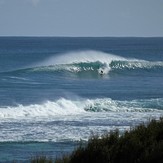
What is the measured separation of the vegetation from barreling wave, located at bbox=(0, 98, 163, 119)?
16.1 meters

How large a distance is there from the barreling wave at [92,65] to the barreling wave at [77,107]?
74.3ft

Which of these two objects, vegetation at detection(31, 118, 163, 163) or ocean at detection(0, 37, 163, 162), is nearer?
vegetation at detection(31, 118, 163, 163)

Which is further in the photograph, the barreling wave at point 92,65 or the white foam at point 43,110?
the barreling wave at point 92,65

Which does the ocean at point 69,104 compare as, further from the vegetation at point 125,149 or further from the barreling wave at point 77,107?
the vegetation at point 125,149

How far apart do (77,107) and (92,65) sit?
2817cm

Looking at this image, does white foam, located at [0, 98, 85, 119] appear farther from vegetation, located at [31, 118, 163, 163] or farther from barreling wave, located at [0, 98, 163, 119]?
vegetation, located at [31, 118, 163, 163]

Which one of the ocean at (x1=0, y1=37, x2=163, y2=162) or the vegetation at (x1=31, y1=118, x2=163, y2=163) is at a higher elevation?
the ocean at (x1=0, y1=37, x2=163, y2=162)

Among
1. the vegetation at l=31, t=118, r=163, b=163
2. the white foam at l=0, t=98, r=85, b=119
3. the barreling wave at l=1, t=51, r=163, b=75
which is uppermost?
the barreling wave at l=1, t=51, r=163, b=75

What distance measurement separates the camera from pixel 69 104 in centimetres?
3500

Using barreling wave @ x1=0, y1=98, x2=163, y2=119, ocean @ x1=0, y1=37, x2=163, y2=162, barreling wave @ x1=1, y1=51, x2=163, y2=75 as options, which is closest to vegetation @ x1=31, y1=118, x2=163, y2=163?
ocean @ x1=0, y1=37, x2=163, y2=162

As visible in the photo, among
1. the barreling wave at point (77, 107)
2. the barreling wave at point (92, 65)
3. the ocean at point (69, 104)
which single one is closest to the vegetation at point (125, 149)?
Result: the ocean at point (69, 104)

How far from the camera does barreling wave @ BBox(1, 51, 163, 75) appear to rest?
196 ft

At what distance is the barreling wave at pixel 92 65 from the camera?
5966cm

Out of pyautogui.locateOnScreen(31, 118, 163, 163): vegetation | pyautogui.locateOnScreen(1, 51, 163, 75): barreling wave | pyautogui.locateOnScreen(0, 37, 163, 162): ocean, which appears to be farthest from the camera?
pyautogui.locateOnScreen(1, 51, 163, 75): barreling wave
